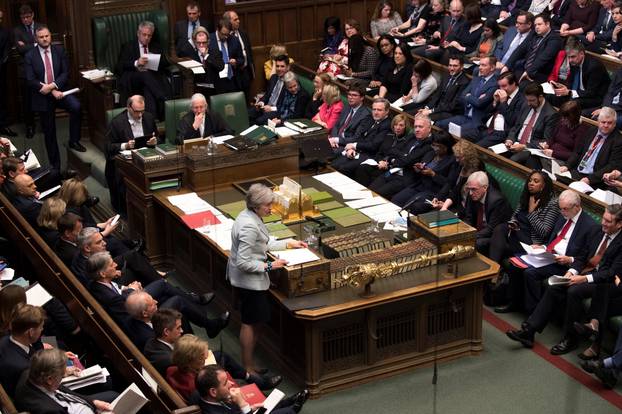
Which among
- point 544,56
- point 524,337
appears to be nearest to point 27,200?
point 524,337

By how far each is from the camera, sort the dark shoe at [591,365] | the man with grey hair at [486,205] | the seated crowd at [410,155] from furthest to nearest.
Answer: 1. the man with grey hair at [486,205]
2. the dark shoe at [591,365]
3. the seated crowd at [410,155]

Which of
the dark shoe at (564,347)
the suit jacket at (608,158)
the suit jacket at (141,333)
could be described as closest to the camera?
the suit jacket at (141,333)

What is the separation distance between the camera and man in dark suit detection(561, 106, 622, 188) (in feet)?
27.2

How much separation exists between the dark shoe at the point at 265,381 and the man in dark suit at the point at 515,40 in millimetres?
4760

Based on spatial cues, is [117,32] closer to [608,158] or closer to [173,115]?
[173,115]

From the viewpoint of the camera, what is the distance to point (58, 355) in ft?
16.8

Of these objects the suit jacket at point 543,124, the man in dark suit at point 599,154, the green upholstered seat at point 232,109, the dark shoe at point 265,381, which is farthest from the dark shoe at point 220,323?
the green upholstered seat at point 232,109

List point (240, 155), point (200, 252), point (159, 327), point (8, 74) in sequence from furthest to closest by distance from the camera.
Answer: point (8, 74), point (240, 155), point (200, 252), point (159, 327)

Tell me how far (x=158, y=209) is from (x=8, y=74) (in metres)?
3.68

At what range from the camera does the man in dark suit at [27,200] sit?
25.3ft

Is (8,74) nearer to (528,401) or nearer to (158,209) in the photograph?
(158,209)

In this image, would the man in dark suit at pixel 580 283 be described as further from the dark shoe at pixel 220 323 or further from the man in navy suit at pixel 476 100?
the man in navy suit at pixel 476 100

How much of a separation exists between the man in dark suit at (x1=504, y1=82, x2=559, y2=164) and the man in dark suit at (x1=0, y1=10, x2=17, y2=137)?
491 centimetres

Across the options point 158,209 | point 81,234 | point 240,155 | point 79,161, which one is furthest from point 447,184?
point 79,161
